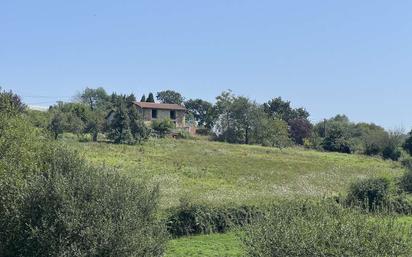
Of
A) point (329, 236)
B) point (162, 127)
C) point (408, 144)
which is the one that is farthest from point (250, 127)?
point (329, 236)

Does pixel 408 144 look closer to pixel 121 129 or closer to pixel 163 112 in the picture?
pixel 163 112

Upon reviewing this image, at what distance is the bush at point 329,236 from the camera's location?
38.6 feet

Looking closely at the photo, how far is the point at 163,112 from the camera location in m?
109

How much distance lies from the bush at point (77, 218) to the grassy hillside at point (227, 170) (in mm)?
12045

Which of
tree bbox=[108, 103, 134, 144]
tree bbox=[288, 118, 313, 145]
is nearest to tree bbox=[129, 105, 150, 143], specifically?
tree bbox=[108, 103, 134, 144]

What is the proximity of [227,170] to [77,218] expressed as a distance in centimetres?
3830

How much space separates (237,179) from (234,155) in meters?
18.7

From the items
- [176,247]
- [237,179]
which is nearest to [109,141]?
[237,179]

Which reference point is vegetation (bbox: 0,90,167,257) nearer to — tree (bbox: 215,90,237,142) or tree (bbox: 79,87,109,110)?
tree (bbox: 215,90,237,142)

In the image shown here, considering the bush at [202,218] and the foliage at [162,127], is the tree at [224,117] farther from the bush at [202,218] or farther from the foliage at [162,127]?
the bush at [202,218]

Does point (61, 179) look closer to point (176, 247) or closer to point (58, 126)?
point (176, 247)

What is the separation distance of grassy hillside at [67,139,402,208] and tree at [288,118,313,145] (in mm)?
45879

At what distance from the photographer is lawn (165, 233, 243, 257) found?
24969 millimetres

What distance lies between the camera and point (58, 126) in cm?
7338
